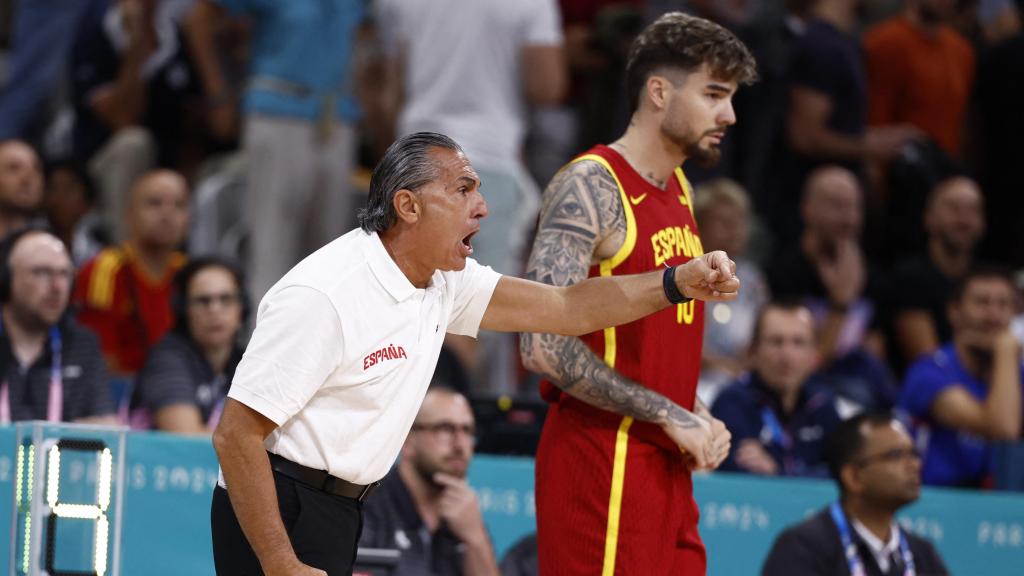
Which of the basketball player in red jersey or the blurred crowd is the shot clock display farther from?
the blurred crowd

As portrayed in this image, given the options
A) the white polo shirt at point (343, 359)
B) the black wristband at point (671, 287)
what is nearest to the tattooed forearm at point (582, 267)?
the black wristband at point (671, 287)

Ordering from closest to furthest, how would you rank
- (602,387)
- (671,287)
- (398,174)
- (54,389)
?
(398,174) → (671,287) → (602,387) → (54,389)

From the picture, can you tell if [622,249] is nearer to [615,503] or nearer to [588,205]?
[588,205]

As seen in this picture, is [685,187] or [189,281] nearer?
[685,187]

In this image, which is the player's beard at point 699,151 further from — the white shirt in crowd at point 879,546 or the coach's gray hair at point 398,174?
the white shirt in crowd at point 879,546

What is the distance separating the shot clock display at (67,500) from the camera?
4758mm

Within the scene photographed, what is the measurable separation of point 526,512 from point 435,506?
431mm

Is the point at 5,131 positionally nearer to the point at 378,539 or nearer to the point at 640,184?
the point at 378,539

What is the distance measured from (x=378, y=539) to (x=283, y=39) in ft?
11.3

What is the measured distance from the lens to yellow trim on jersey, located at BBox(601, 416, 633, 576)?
4.55 meters

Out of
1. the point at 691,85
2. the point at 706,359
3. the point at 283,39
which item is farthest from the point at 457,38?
the point at 691,85

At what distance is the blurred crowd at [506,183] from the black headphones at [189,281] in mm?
12

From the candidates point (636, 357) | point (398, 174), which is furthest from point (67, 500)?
point (636, 357)

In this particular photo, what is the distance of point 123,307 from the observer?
330 inches
